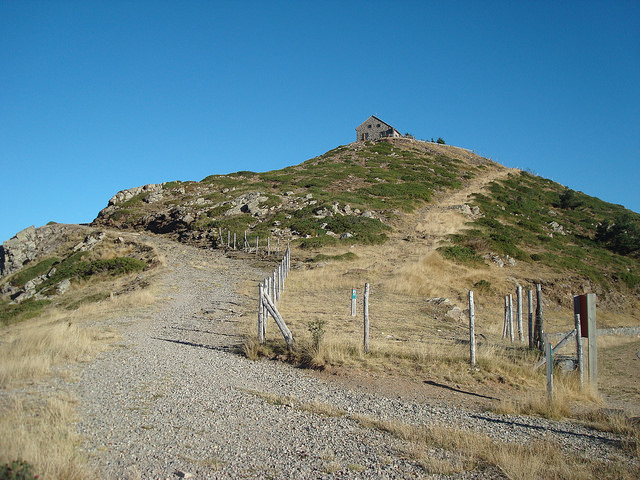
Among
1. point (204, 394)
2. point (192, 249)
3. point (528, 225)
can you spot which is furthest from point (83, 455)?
point (528, 225)

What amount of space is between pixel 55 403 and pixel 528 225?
48.1m

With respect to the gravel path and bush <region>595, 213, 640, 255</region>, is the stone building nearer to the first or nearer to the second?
bush <region>595, 213, 640, 255</region>

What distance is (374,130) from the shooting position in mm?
95375

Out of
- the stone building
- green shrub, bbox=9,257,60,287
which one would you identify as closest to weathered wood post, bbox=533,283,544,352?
green shrub, bbox=9,257,60,287

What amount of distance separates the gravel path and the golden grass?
0.90ft

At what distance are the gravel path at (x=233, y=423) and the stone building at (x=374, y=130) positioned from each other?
282ft

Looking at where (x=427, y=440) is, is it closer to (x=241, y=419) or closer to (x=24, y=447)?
(x=241, y=419)

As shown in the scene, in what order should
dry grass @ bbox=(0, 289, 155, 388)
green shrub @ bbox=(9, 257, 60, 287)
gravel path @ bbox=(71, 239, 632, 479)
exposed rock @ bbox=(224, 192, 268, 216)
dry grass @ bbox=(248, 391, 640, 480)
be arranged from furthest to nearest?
exposed rock @ bbox=(224, 192, 268, 216) < green shrub @ bbox=(9, 257, 60, 287) < dry grass @ bbox=(0, 289, 155, 388) < gravel path @ bbox=(71, 239, 632, 479) < dry grass @ bbox=(248, 391, 640, 480)

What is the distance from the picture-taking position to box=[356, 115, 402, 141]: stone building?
93938 mm

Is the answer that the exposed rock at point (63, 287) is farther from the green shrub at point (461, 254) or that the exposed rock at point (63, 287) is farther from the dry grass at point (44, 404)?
the green shrub at point (461, 254)

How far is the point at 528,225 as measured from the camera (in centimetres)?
4809

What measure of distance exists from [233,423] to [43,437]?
8.03 feet

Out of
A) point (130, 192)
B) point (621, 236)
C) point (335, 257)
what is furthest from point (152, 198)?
point (621, 236)

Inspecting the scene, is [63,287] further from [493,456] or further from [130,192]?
[130,192]
